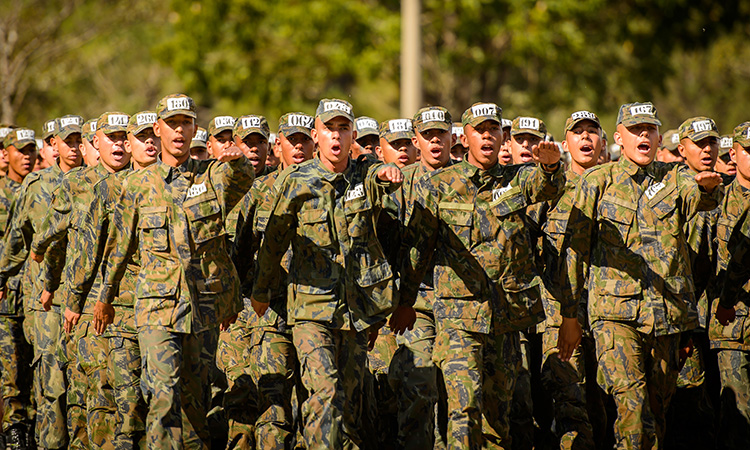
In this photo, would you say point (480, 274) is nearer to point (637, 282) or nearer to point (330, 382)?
point (637, 282)

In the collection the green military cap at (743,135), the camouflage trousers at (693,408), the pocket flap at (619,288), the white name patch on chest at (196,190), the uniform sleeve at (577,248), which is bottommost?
the camouflage trousers at (693,408)

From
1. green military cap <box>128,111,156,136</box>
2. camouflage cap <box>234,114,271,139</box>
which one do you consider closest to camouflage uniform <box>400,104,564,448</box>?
green military cap <box>128,111,156,136</box>

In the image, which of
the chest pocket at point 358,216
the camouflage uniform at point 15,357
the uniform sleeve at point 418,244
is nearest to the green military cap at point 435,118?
the uniform sleeve at point 418,244

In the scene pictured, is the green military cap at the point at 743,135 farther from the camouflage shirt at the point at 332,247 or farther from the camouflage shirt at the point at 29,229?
the camouflage shirt at the point at 29,229

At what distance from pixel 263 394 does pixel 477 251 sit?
2060mm

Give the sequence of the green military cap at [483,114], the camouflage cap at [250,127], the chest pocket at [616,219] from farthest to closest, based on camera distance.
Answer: the camouflage cap at [250,127] < the chest pocket at [616,219] < the green military cap at [483,114]

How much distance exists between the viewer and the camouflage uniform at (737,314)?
29.3 ft

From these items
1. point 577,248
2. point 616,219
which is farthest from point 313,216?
point 616,219

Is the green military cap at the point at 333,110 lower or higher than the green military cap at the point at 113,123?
lower

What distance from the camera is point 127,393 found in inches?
329

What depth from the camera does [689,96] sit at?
42188mm

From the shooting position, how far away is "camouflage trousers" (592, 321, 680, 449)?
7.97 metres

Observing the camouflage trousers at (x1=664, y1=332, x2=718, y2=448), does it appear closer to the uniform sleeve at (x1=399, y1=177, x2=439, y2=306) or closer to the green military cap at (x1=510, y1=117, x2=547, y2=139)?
the green military cap at (x1=510, y1=117, x2=547, y2=139)

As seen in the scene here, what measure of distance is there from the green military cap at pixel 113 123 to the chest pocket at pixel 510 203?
138 inches
